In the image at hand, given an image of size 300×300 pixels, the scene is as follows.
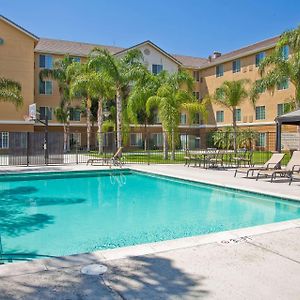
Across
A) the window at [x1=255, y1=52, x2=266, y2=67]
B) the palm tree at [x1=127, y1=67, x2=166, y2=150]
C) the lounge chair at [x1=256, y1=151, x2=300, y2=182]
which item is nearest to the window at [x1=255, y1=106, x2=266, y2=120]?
the window at [x1=255, y1=52, x2=266, y2=67]

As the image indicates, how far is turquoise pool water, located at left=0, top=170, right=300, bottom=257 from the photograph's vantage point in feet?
24.5

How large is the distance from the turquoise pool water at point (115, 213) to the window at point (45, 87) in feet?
80.1

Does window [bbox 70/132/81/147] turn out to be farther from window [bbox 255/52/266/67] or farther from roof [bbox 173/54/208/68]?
window [bbox 255/52/266/67]

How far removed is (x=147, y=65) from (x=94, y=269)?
112 ft

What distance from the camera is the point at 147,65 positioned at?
121 ft

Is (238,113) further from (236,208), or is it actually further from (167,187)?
(236,208)

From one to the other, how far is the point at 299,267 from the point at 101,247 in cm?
364

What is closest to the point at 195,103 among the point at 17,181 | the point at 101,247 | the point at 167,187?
the point at 167,187

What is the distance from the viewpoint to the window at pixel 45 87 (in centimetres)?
3815

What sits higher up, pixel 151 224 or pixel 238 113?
pixel 238 113

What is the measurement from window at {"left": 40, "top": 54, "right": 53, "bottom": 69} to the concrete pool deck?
1398 inches

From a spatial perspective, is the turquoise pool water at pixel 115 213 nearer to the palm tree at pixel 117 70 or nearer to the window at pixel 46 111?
the palm tree at pixel 117 70

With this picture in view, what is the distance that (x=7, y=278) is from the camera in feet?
13.8

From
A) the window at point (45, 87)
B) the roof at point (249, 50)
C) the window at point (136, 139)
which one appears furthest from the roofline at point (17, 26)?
the roof at point (249, 50)
